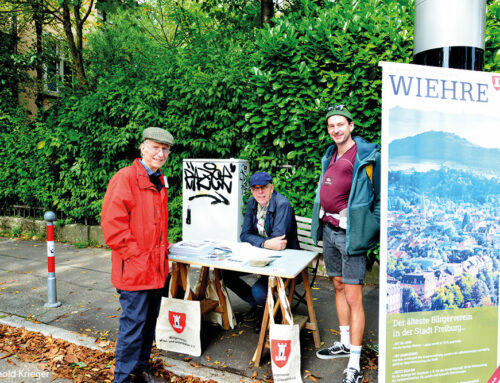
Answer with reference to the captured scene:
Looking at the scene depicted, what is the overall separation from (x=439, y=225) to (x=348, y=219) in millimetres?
733

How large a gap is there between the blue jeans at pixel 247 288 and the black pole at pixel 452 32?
7.91ft

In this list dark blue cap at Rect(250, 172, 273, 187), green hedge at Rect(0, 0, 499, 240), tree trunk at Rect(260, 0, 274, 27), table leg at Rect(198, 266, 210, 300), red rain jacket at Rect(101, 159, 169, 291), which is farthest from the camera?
tree trunk at Rect(260, 0, 274, 27)

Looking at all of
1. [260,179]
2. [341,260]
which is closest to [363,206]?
[341,260]

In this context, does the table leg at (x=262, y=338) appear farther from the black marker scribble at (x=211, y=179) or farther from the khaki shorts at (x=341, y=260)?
the black marker scribble at (x=211, y=179)

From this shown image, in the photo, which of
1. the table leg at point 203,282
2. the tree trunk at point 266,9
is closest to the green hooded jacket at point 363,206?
the table leg at point 203,282

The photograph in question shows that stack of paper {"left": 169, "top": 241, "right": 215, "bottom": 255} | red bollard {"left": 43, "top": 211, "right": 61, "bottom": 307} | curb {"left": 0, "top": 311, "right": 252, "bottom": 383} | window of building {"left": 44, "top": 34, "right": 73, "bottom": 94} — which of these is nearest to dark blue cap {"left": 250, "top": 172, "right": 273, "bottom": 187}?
stack of paper {"left": 169, "top": 241, "right": 215, "bottom": 255}

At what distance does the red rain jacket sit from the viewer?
2584mm

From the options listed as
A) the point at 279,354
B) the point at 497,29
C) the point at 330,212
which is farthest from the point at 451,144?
the point at 497,29

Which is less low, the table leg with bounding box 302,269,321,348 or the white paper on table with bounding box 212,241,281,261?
the white paper on table with bounding box 212,241,281,261

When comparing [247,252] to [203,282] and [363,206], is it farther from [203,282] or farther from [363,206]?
[363,206]

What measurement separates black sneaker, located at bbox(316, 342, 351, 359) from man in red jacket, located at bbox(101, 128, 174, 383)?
1513mm

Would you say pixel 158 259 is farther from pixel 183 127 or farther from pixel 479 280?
pixel 183 127

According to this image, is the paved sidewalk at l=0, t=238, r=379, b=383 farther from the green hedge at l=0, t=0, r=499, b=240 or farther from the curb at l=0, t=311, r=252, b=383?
the green hedge at l=0, t=0, r=499, b=240

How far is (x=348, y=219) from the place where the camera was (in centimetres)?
282
